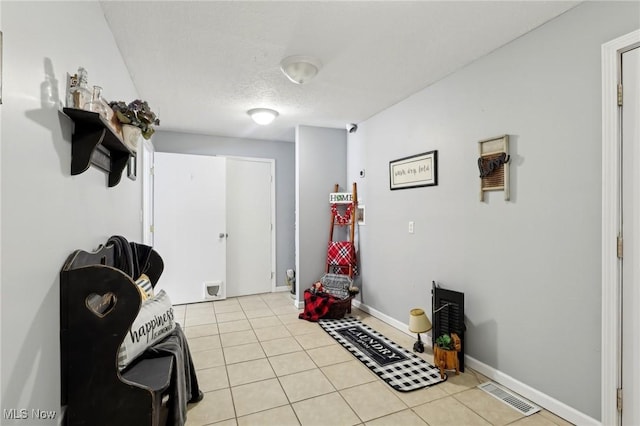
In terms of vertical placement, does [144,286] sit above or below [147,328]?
above

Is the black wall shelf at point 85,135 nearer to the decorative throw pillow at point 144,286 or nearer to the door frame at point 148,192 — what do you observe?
the decorative throw pillow at point 144,286

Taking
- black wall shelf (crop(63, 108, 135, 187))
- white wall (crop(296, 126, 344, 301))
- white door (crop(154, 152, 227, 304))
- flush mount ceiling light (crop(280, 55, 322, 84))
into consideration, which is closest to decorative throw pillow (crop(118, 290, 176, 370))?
black wall shelf (crop(63, 108, 135, 187))

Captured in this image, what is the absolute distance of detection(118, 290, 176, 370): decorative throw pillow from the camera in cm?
132

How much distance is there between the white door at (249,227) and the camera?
4.75 m

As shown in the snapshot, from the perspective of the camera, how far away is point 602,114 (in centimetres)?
169

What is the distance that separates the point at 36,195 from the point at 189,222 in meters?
3.50

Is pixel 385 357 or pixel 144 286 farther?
pixel 385 357

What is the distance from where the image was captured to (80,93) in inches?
48.1

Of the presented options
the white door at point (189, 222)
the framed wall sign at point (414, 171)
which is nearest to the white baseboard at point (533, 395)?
the framed wall sign at point (414, 171)

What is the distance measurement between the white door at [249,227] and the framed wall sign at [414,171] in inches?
89.5

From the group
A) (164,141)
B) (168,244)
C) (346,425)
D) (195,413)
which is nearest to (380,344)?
(346,425)

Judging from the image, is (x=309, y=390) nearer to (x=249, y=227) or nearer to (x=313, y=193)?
(x=313, y=193)

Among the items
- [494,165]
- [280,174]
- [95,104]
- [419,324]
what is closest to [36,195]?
[95,104]

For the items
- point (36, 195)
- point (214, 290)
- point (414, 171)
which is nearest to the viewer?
point (36, 195)
